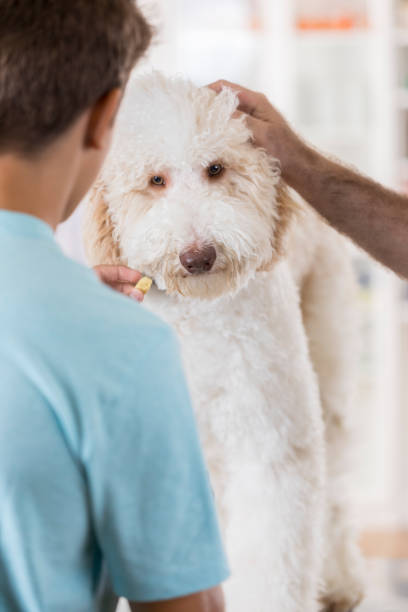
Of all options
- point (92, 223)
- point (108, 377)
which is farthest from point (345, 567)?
point (108, 377)

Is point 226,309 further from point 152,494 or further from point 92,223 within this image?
point 152,494

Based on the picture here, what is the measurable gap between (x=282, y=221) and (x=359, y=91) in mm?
2680

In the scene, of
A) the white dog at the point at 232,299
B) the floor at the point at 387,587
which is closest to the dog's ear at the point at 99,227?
the white dog at the point at 232,299

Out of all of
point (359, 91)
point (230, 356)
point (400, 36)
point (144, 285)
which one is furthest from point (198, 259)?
point (359, 91)

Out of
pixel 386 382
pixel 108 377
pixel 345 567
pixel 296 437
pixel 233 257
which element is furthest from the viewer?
pixel 386 382

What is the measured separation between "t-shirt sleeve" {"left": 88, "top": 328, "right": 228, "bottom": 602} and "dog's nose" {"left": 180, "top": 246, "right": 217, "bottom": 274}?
0.25m

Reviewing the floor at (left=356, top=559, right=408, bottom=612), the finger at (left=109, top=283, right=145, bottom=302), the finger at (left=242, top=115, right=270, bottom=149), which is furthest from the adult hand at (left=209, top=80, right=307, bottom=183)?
the floor at (left=356, top=559, right=408, bottom=612)

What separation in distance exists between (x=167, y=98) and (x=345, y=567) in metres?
0.75

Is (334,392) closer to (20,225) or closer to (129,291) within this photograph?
(129,291)

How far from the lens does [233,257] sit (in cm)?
87

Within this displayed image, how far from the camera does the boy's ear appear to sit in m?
0.65

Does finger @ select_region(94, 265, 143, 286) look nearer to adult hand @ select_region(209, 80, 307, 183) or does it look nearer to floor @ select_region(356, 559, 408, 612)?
adult hand @ select_region(209, 80, 307, 183)

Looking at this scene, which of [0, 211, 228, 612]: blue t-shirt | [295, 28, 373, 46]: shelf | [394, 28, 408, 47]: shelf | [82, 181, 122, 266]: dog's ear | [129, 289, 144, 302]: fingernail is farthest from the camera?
[295, 28, 373, 46]: shelf

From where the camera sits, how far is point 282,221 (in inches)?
37.2
